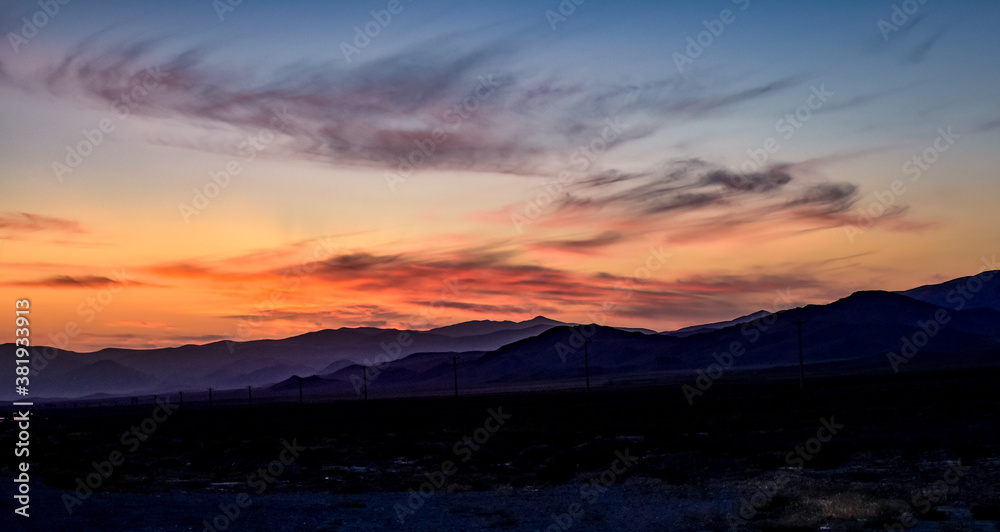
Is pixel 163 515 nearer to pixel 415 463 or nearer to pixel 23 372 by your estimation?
pixel 23 372

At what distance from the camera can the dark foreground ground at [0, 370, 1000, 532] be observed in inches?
795

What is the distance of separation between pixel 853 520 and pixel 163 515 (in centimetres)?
1696

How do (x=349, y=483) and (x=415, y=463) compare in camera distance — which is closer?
(x=349, y=483)

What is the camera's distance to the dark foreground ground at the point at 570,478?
2019 centimetres

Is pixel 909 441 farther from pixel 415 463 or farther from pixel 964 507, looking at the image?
pixel 415 463

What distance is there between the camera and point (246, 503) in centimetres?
2492

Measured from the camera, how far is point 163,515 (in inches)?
860

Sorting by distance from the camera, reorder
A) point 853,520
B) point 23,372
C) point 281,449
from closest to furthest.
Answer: point 853,520 < point 23,372 < point 281,449

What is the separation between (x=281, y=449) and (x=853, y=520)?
110 ft

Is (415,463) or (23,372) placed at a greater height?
(23,372)

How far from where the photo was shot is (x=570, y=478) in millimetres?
28938

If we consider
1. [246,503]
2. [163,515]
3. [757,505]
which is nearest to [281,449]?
[246,503]

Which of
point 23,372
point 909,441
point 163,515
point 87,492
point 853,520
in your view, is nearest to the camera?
point 853,520

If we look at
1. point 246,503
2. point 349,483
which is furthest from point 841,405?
point 246,503
